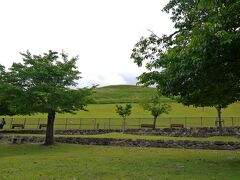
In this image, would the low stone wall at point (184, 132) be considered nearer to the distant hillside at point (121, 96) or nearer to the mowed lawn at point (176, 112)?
the mowed lawn at point (176, 112)

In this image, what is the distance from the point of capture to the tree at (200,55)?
1162 centimetres

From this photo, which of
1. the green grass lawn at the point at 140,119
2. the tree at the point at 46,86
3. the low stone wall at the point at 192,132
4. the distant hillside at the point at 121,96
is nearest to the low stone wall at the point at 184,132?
the low stone wall at the point at 192,132

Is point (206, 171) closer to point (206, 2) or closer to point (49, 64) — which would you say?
point (206, 2)

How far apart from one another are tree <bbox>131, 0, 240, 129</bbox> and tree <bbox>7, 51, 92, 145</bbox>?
422 inches

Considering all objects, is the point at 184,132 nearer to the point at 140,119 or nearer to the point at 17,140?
the point at 140,119

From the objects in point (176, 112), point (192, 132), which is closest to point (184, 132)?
point (192, 132)

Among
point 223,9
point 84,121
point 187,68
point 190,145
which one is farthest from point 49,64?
point 84,121

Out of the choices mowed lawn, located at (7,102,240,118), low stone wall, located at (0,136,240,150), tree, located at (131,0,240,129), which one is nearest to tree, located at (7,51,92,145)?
low stone wall, located at (0,136,240,150)

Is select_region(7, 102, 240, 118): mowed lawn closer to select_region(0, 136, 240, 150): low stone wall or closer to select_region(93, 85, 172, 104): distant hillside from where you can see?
select_region(93, 85, 172, 104): distant hillside

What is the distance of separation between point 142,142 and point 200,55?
17.5 meters

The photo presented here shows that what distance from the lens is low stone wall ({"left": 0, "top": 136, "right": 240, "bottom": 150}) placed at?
2642 cm

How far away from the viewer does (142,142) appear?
94.3ft

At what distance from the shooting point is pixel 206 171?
1367cm

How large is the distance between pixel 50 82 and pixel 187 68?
635 inches
